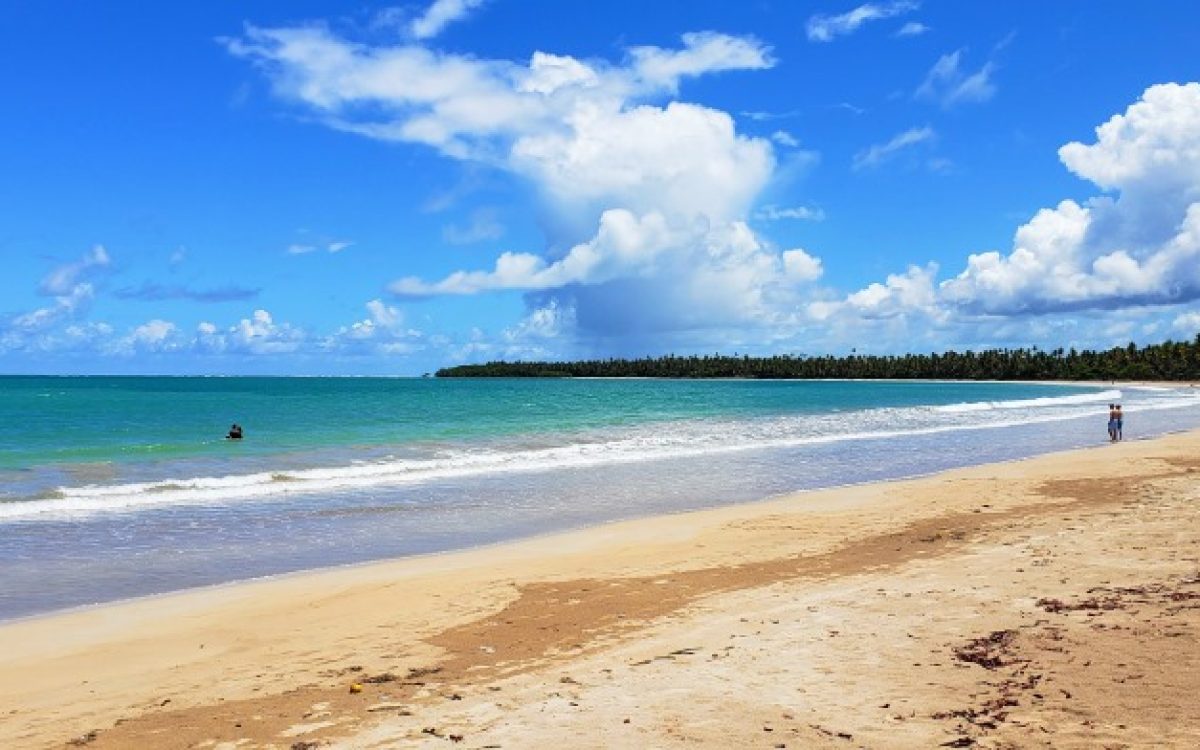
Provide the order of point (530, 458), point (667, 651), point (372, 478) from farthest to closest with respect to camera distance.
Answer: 1. point (530, 458)
2. point (372, 478)
3. point (667, 651)

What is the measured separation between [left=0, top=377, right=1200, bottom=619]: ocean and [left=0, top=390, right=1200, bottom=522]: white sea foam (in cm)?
Answer: 12

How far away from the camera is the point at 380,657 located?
8797mm

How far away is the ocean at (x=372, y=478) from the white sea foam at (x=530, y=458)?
12 centimetres

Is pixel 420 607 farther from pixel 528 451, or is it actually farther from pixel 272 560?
pixel 528 451

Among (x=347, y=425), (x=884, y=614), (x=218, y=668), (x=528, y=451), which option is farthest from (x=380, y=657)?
(x=347, y=425)

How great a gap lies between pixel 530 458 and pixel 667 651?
900 inches

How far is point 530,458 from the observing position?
3103 centimetres

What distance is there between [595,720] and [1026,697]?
315 cm

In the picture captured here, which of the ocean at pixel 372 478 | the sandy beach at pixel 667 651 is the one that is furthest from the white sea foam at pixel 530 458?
the sandy beach at pixel 667 651

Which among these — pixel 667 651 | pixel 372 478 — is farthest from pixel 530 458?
pixel 667 651

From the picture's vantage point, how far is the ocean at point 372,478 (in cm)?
1494

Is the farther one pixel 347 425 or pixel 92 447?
pixel 347 425

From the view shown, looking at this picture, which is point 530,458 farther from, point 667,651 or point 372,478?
point 667,651

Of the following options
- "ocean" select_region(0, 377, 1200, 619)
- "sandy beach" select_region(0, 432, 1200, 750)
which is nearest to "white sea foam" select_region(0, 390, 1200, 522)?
"ocean" select_region(0, 377, 1200, 619)
